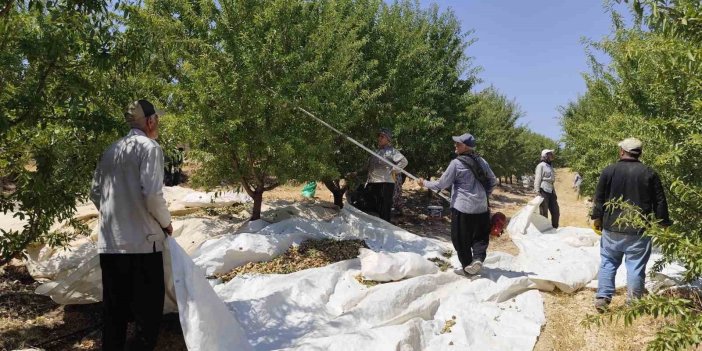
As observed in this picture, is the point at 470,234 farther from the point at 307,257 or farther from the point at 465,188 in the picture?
the point at 307,257

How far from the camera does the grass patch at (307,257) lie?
544 centimetres

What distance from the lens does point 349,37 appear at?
802cm

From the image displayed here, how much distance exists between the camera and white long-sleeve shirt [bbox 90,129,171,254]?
9.82ft

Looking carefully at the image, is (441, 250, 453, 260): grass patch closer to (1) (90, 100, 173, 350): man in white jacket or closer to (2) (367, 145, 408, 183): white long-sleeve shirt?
(2) (367, 145, 408, 183): white long-sleeve shirt

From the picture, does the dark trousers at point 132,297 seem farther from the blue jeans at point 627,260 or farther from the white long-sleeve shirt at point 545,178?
the white long-sleeve shirt at point 545,178

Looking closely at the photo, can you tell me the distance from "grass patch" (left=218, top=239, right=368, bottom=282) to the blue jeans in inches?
112

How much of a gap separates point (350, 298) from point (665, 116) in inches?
154

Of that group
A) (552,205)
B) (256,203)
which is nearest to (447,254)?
(256,203)

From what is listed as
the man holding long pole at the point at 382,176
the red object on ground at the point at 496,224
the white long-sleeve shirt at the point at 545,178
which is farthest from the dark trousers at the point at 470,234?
the white long-sleeve shirt at the point at 545,178

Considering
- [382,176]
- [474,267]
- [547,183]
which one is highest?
Result: [382,176]

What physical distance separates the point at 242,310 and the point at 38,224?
172 centimetres

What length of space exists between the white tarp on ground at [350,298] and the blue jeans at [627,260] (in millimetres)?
652

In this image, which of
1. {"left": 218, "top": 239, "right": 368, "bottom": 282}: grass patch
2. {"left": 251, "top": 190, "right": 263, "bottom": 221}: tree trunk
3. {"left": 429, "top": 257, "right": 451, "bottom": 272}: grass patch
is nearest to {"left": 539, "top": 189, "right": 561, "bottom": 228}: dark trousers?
{"left": 429, "top": 257, "right": 451, "bottom": 272}: grass patch

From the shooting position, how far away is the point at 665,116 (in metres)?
5.24
